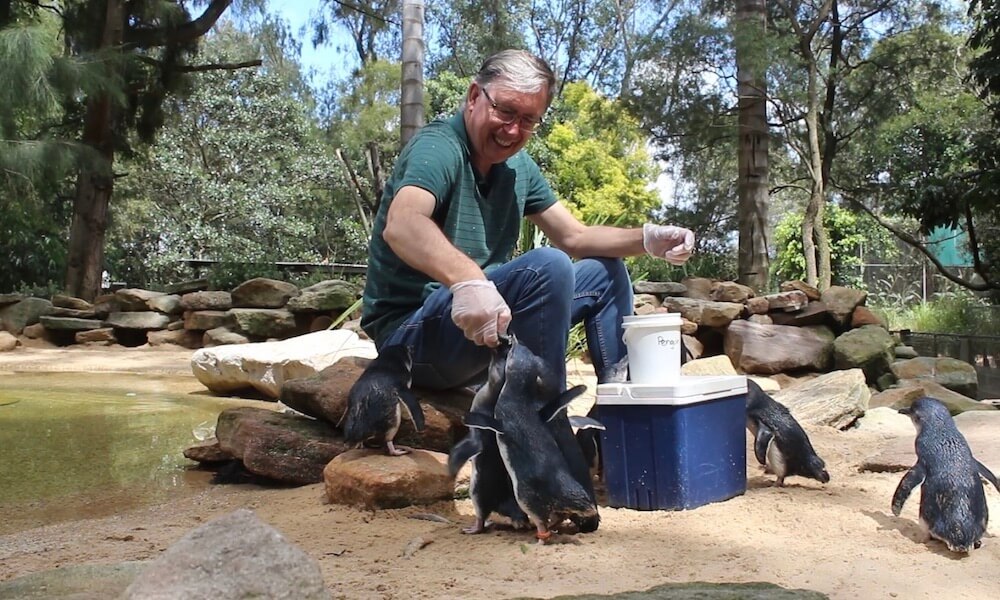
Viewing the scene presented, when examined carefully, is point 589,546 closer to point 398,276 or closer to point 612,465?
point 612,465

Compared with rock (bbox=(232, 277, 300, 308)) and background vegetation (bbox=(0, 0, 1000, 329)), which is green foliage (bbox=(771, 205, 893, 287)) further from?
rock (bbox=(232, 277, 300, 308))

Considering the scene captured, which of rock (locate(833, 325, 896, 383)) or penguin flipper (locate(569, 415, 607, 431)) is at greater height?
penguin flipper (locate(569, 415, 607, 431))

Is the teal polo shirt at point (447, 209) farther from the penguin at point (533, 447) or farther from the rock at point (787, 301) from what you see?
the rock at point (787, 301)

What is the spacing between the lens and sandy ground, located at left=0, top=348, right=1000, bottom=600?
1.83 meters

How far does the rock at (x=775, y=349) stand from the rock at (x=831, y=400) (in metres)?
2.14

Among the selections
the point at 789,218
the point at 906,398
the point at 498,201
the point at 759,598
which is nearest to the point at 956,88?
the point at 789,218

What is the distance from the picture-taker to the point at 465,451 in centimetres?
225

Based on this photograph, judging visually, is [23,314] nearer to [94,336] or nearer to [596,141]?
[94,336]

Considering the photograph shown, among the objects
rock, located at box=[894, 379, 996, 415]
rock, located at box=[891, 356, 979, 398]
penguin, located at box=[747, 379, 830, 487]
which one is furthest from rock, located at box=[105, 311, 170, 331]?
penguin, located at box=[747, 379, 830, 487]

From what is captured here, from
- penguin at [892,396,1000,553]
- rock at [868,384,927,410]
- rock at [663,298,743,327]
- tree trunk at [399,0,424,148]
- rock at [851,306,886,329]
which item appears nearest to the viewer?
penguin at [892,396,1000,553]

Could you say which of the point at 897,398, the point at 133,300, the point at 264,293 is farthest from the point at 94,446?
the point at 133,300

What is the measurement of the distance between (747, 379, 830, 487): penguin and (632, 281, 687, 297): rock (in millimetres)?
4795

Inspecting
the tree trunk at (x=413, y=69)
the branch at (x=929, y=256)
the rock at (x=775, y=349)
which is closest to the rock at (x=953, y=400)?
the rock at (x=775, y=349)

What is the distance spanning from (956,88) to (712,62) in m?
6.73
